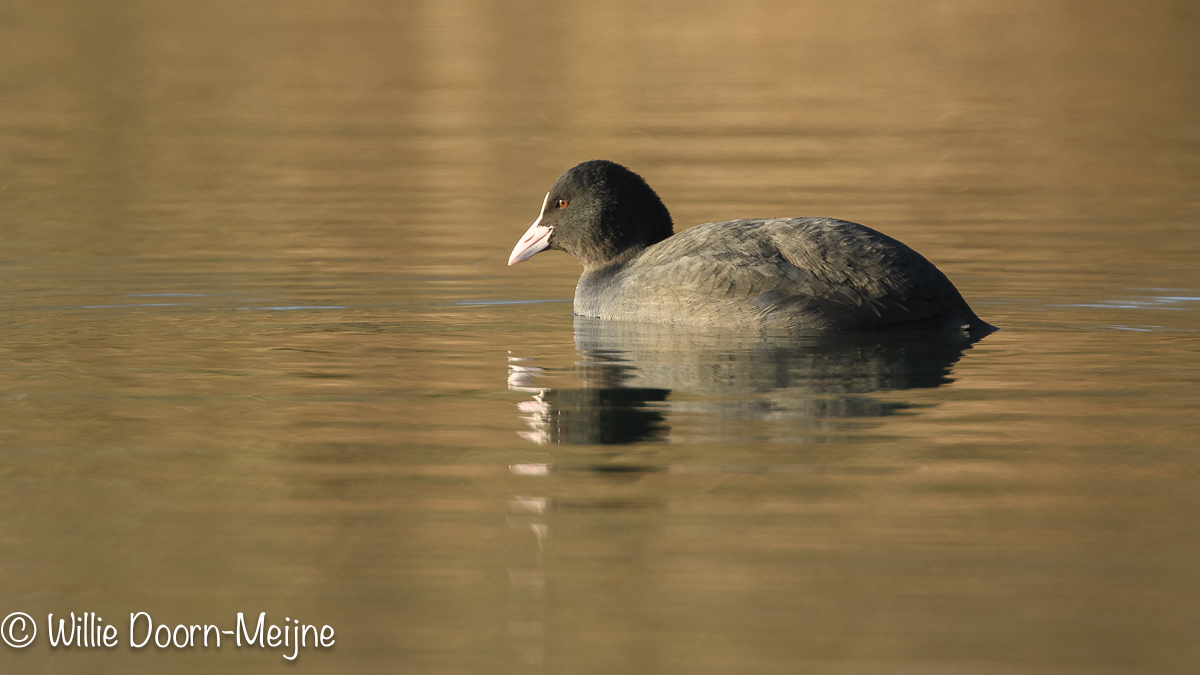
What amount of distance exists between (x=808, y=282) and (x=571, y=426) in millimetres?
2616

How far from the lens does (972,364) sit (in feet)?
30.0

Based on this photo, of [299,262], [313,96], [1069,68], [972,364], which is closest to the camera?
[972,364]

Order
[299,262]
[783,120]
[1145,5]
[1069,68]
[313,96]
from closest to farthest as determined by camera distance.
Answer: [299,262] → [783,120] → [313,96] → [1069,68] → [1145,5]

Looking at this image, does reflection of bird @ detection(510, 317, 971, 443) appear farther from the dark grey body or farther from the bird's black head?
the bird's black head

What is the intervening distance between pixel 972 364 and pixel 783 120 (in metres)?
16.0

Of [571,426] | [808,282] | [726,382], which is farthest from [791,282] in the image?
[571,426]

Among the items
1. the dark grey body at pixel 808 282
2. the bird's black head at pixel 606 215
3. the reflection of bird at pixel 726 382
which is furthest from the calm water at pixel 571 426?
the bird's black head at pixel 606 215

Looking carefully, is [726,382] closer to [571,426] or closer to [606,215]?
[571,426]

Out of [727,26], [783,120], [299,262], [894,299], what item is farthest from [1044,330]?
[727,26]

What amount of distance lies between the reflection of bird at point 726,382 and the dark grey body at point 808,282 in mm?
122

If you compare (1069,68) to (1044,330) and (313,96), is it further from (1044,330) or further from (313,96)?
(1044,330)

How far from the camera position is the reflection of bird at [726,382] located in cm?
754

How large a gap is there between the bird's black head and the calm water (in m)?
0.57

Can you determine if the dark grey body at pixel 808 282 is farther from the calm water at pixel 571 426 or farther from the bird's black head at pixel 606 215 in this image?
the bird's black head at pixel 606 215
